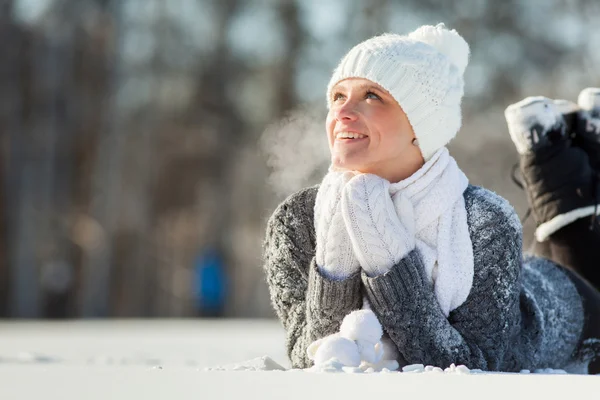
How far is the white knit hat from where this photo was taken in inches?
113

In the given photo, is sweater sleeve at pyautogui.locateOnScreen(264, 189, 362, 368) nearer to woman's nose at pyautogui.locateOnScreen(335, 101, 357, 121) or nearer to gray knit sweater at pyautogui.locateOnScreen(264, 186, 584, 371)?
gray knit sweater at pyautogui.locateOnScreen(264, 186, 584, 371)

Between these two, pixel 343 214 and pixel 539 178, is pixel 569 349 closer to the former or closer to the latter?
pixel 539 178

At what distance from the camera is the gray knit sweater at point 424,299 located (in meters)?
2.66

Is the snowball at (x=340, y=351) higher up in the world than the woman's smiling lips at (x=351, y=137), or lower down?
lower down

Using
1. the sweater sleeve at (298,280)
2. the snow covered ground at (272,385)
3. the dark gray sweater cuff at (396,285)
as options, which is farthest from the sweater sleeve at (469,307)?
the snow covered ground at (272,385)

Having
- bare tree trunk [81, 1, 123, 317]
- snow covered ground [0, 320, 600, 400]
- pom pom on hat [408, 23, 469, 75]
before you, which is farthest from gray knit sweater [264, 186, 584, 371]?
bare tree trunk [81, 1, 123, 317]

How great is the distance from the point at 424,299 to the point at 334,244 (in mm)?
264

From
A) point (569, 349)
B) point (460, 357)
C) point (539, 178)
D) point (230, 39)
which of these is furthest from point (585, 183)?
point (230, 39)

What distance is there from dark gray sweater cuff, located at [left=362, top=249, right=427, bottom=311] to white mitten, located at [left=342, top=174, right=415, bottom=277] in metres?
0.03

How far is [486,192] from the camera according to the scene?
9.64ft

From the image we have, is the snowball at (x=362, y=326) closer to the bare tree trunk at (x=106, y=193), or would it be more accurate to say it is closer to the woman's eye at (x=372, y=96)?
the woman's eye at (x=372, y=96)

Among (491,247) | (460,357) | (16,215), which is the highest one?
(16,215)

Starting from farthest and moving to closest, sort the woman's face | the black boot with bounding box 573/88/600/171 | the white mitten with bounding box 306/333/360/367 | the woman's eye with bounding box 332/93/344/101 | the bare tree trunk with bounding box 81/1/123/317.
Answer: the bare tree trunk with bounding box 81/1/123/317
the black boot with bounding box 573/88/600/171
the woman's eye with bounding box 332/93/344/101
the woman's face
the white mitten with bounding box 306/333/360/367

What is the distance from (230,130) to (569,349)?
15.8 m
